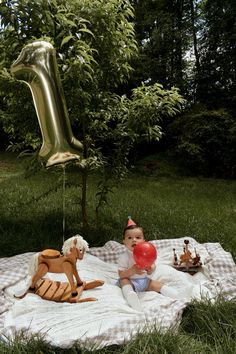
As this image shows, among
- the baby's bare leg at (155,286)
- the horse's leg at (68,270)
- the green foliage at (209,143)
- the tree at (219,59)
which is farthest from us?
the tree at (219,59)

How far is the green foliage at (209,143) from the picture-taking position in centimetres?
931

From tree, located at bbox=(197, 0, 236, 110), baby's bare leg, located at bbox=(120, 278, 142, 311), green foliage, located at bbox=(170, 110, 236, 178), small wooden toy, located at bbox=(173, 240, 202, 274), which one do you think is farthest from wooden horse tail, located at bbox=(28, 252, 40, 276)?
tree, located at bbox=(197, 0, 236, 110)

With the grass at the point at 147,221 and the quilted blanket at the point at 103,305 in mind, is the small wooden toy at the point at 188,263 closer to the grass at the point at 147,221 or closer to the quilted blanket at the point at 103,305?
the quilted blanket at the point at 103,305

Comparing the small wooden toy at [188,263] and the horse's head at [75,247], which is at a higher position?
the horse's head at [75,247]

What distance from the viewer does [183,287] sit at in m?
2.89

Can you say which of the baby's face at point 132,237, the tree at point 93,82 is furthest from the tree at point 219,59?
the baby's face at point 132,237

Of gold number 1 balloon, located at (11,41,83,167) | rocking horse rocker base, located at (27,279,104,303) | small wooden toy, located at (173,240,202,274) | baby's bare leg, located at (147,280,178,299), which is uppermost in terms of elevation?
gold number 1 balloon, located at (11,41,83,167)

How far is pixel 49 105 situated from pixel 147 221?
3.85m

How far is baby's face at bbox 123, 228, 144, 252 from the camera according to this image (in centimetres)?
297

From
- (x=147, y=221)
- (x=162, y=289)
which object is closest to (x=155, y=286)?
(x=162, y=289)

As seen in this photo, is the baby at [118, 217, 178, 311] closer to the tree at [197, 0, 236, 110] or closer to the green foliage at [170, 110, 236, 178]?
the green foliage at [170, 110, 236, 178]

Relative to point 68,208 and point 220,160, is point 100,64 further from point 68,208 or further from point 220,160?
point 220,160

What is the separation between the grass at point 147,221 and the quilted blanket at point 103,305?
75mm

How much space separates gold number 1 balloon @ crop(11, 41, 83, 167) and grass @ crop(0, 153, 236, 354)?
1202 mm
